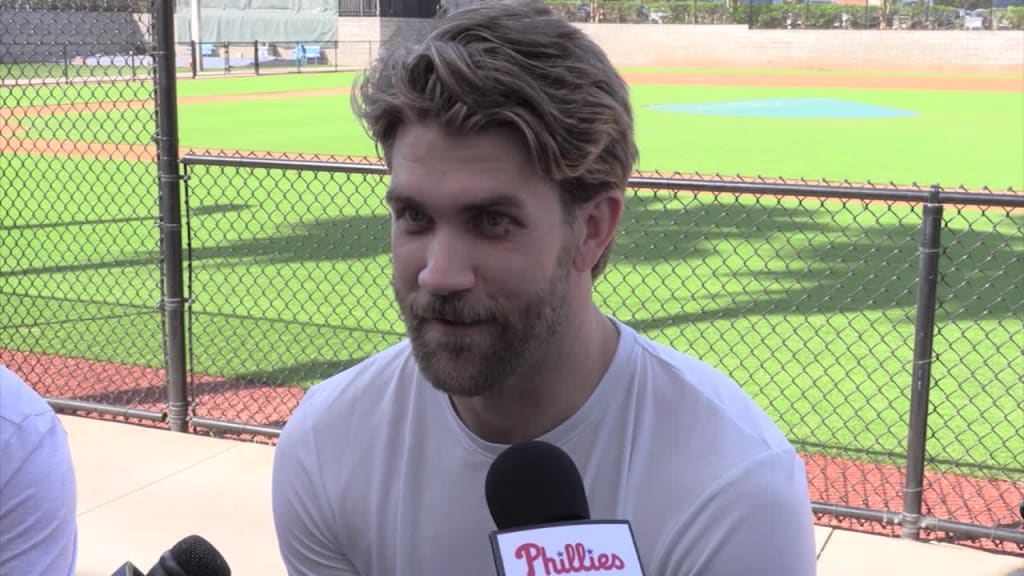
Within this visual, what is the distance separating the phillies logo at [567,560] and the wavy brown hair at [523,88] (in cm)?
66

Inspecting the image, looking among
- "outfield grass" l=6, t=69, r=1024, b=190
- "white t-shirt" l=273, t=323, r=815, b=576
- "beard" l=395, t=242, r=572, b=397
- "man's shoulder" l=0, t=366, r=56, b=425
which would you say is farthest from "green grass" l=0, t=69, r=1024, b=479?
"beard" l=395, t=242, r=572, b=397

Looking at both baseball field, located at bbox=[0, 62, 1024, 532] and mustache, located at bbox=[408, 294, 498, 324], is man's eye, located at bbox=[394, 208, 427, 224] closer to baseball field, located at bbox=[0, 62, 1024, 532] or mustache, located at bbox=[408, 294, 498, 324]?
mustache, located at bbox=[408, 294, 498, 324]

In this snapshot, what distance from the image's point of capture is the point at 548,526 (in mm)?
1435

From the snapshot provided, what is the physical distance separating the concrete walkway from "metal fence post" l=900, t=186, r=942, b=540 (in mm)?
174

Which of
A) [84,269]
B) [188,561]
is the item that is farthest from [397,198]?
[84,269]

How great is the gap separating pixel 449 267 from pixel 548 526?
1.70 feet

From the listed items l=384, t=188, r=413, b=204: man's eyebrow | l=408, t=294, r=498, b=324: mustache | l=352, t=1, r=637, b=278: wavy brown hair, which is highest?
l=352, t=1, r=637, b=278: wavy brown hair

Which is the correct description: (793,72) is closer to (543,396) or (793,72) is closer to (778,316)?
(778,316)

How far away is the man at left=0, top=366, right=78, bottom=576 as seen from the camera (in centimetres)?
262

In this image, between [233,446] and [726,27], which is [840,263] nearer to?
[233,446]

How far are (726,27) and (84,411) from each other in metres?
46.0

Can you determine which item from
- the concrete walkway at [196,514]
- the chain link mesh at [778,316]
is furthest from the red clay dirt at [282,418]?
the concrete walkway at [196,514]

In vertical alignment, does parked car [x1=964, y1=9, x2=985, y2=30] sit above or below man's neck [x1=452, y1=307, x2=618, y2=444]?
above

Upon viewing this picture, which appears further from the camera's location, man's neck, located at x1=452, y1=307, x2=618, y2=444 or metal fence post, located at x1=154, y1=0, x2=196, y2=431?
metal fence post, located at x1=154, y1=0, x2=196, y2=431
